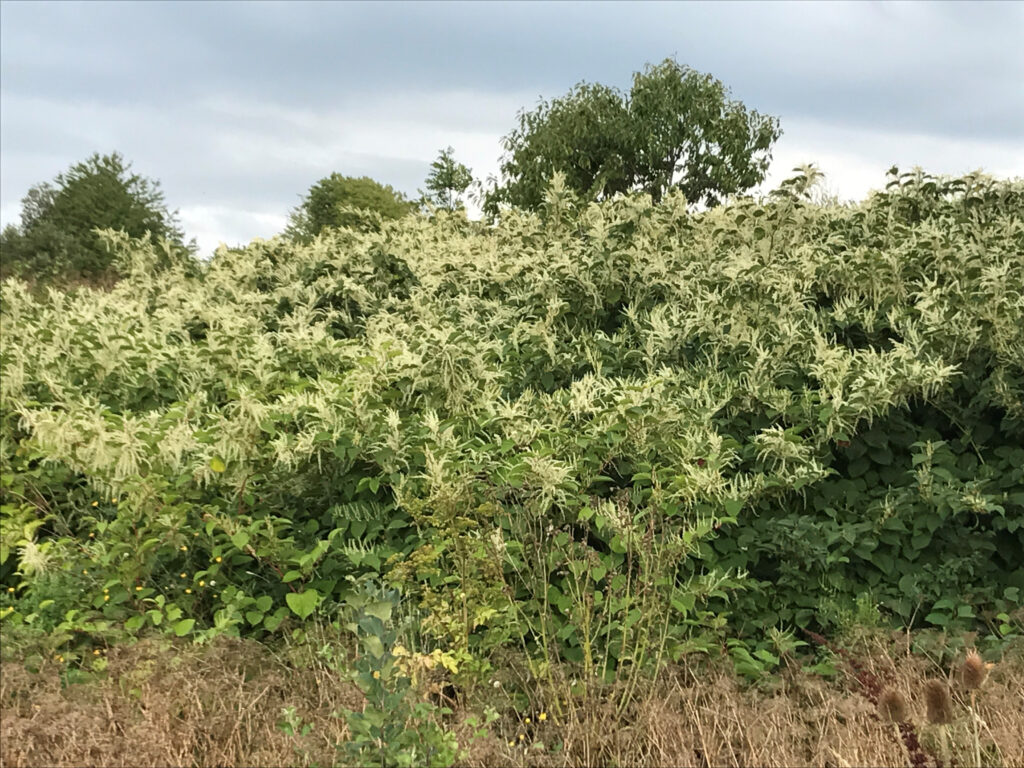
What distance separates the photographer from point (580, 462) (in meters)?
3.67

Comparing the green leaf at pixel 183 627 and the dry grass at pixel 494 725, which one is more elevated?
the green leaf at pixel 183 627

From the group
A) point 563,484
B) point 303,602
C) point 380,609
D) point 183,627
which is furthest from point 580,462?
point 183,627

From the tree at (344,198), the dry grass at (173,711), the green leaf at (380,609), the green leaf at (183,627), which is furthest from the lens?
the tree at (344,198)

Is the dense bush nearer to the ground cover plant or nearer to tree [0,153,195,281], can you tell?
the ground cover plant

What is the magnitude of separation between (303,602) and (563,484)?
3.76 ft

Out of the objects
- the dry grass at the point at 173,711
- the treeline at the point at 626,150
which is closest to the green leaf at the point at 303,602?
the dry grass at the point at 173,711

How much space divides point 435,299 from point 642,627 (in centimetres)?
336

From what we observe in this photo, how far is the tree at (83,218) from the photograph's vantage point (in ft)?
72.4

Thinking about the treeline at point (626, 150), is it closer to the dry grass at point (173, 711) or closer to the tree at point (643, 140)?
the tree at point (643, 140)

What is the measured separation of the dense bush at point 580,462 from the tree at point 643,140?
13447mm

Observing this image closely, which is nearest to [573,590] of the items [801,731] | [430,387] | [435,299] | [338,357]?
[801,731]

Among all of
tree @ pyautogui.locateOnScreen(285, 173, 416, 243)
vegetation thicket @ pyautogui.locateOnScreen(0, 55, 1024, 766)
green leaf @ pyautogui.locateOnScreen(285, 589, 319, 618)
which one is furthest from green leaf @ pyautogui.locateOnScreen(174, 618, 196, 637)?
tree @ pyautogui.locateOnScreen(285, 173, 416, 243)

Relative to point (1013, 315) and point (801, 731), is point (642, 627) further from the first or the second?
point (1013, 315)

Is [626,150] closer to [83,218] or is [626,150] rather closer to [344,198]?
[344,198]
